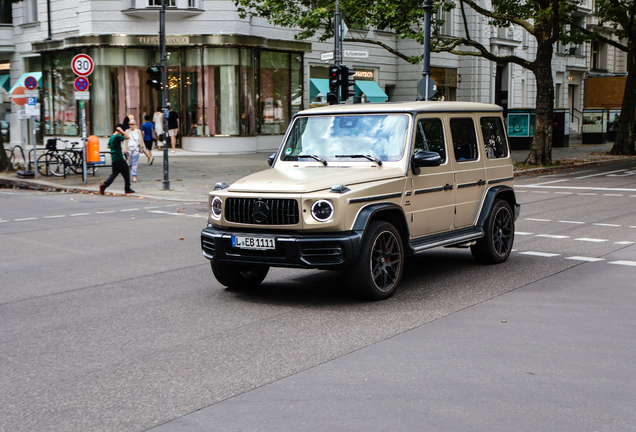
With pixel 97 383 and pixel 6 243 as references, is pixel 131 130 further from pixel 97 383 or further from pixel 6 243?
pixel 97 383

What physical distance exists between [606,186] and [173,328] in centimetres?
1585

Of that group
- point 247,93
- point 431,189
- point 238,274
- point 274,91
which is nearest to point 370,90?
point 274,91

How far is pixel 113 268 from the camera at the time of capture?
9.15 m

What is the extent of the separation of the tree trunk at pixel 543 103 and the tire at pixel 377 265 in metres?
20.0

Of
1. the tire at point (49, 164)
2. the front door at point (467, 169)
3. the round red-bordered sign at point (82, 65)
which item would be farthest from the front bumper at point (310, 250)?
the tire at point (49, 164)

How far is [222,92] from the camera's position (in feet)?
102

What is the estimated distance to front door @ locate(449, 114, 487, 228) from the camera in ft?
27.3

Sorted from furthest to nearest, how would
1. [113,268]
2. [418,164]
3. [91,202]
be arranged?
1. [91,202]
2. [113,268]
3. [418,164]

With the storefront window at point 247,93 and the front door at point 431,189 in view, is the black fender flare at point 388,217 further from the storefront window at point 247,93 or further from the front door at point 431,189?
the storefront window at point 247,93

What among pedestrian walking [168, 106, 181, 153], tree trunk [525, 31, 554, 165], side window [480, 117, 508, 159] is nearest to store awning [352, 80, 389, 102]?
pedestrian walking [168, 106, 181, 153]

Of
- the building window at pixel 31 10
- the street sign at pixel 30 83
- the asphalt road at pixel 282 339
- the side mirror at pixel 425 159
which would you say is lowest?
the asphalt road at pixel 282 339

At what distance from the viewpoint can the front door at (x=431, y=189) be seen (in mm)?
7602

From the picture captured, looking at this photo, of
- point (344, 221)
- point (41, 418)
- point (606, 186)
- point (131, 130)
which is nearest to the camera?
point (41, 418)

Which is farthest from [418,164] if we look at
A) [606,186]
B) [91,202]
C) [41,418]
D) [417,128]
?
[606,186]
